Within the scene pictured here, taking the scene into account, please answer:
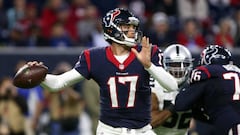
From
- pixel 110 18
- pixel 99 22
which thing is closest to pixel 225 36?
pixel 99 22

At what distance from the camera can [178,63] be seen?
8.98m

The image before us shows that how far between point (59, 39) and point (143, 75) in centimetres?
739

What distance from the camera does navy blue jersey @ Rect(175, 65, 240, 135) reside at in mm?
8133

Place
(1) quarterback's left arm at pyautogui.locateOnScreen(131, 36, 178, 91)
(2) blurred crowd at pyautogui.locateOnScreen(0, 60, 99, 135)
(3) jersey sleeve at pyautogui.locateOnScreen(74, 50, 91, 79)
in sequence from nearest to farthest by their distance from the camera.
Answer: (1) quarterback's left arm at pyautogui.locateOnScreen(131, 36, 178, 91) < (3) jersey sleeve at pyautogui.locateOnScreen(74, 50, 91, 79) < (2) blurred crowd at pyautogui.locateOnScreen(0, 60, 99, 135)

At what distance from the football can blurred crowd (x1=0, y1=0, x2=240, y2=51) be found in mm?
7097

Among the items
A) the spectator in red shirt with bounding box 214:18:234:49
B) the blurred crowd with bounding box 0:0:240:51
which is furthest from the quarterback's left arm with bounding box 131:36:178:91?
the spectator in red shirt with bounding box 214:18:234:49

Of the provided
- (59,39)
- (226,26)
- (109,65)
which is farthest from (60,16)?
(109,65)

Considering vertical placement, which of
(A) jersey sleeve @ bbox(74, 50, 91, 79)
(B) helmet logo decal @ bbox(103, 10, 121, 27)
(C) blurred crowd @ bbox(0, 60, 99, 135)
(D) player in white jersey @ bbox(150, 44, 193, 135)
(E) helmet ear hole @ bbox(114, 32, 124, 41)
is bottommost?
(C) blurred crowd @ bbox(0, 60, 99, 135)

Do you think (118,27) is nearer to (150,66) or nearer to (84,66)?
(84,66)

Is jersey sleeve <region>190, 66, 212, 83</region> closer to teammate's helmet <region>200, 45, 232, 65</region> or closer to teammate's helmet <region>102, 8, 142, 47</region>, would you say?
Result: teammate's helmet <region>200, 45, 232, 65</region>

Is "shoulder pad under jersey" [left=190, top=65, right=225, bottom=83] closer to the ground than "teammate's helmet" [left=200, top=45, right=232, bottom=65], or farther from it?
closer to the ground

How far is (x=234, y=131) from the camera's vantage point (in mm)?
8148

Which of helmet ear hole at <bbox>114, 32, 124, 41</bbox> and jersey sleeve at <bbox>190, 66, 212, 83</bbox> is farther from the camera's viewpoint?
jersey sleeve at <bbox>190, 66, 212, 83</bbox>

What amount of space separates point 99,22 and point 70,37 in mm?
536
